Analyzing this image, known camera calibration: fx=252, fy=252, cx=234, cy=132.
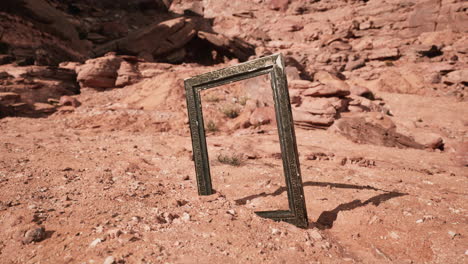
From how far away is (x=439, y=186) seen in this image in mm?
3531

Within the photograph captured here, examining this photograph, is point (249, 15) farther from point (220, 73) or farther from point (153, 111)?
point (220, 73)

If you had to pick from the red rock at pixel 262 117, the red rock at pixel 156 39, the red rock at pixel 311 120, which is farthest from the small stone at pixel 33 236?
the red rock at pixel 156 39

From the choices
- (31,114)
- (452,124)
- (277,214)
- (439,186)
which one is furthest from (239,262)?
(452,124)

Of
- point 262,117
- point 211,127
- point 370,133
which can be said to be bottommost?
point 370,133

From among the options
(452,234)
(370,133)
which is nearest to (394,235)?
(452,234)

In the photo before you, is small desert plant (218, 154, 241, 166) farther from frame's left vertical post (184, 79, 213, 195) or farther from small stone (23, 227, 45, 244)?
small stone (23, 227, 45, 244)

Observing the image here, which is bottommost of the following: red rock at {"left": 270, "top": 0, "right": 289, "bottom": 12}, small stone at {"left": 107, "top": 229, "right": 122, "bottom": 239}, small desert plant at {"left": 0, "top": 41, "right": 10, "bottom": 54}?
small stone at {"left": 107, "top": 229, "right": 122, "bottom": 239}

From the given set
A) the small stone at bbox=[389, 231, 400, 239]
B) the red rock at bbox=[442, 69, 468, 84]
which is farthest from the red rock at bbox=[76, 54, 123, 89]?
the red rock at bbox=[442, 69, 468, 84]

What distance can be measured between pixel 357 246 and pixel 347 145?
14.1ft

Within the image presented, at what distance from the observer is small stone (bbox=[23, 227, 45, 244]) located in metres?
1.68

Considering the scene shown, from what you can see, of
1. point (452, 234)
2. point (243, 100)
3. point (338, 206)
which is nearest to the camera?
point (452, 234)

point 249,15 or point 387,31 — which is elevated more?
point 249,15

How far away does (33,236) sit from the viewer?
1.70 m

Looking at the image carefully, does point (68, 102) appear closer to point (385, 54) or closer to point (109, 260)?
point (109, 260)
